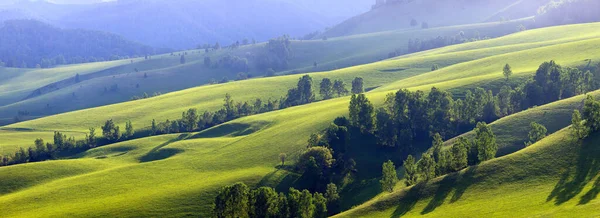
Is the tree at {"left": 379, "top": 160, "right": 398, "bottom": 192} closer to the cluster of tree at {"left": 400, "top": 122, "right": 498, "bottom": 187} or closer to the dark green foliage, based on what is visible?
the dark green foliage

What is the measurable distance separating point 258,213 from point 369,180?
36.1 m

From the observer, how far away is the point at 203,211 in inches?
4156

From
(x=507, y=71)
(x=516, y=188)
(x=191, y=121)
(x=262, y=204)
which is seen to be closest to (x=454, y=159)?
(x=516, y=188)

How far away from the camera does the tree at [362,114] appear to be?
5576 inches

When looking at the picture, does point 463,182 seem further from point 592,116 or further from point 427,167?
point 592,116

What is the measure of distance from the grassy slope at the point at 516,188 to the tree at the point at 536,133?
10842 millimetres

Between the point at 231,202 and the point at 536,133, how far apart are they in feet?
227

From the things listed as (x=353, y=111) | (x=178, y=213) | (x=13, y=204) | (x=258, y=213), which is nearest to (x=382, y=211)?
(x=258, y=213)

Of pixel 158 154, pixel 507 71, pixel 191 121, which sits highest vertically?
pixel 507 71

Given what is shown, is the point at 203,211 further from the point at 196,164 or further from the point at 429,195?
the point at 429,195

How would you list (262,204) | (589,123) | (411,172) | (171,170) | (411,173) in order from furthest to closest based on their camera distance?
(171,170) → (411,173) → (411,172) → (262,204) → (589,123)

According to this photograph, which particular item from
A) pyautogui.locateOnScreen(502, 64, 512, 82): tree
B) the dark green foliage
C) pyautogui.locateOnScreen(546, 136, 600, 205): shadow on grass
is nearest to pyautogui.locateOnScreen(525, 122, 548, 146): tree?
pyautogui.locateOnScreen(546, 136, 600, 205): shadow on grass

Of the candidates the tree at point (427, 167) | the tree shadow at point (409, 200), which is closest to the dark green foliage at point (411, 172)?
the tree at point (427, 167)

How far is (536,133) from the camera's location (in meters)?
111
